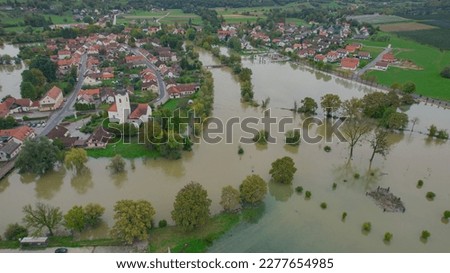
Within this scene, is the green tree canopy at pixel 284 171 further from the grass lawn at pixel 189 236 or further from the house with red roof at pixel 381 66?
the house with red roof at pixel 381 66

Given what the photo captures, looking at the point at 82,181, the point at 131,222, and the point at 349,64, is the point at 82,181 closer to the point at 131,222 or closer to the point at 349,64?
the point at 131,222

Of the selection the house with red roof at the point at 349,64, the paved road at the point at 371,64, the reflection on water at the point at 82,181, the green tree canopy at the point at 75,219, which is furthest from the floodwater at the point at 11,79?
the paved road at the point at 371,64

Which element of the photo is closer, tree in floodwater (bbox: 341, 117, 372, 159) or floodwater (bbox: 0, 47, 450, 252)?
floodwater (bbox: 0, 47, 450, 252)

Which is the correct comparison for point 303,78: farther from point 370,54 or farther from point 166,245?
point 166,245

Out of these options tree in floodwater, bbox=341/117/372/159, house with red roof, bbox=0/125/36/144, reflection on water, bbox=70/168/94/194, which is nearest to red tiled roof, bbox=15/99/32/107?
house with red roof, bbox=0/125/36/144

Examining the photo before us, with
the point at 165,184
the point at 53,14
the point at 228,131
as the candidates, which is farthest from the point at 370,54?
the point at 53,14

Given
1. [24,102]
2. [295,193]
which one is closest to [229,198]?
[295,193]

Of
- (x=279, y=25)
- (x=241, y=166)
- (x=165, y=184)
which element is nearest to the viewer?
(x=165, y=184)

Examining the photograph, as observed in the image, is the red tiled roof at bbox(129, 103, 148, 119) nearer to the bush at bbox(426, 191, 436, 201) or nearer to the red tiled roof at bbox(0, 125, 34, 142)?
the red tiled roof at bbox(0, 125, 34, 142)
